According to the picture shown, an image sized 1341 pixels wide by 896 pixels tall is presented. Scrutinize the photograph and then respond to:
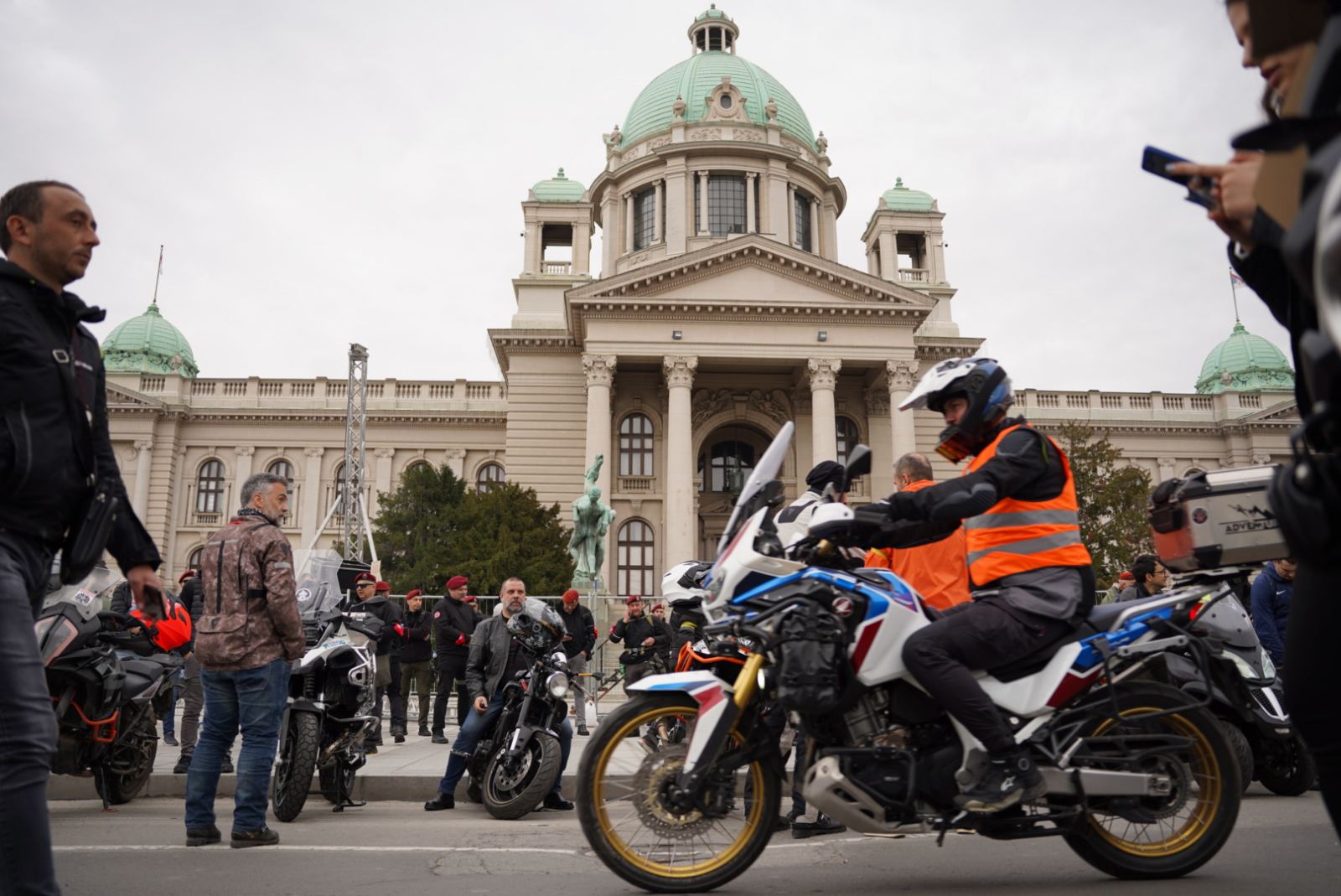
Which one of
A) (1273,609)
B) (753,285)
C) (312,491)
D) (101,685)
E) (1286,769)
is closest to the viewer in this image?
(101,685)

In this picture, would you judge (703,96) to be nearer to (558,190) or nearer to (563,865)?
(558,190)

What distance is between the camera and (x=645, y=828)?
370 centimetres

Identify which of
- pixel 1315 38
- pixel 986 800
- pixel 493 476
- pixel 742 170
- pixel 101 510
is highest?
pixel 742 170

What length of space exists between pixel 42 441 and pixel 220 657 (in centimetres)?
287

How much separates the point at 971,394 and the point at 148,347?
55888 mm

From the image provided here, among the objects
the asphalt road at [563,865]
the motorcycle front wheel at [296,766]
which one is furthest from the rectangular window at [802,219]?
the asphalt road at [563,865]

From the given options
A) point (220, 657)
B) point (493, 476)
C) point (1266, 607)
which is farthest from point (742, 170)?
point (220, 657)

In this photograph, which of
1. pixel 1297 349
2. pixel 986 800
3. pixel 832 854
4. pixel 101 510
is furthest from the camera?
pixel 832 854

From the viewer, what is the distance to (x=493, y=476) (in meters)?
48.4

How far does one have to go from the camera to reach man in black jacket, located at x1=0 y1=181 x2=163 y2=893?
242cm

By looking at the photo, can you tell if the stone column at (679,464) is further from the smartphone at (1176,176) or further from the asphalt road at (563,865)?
the smartphone at (1176,176)

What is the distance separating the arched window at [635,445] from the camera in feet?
124

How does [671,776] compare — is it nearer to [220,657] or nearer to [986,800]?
[986,800]

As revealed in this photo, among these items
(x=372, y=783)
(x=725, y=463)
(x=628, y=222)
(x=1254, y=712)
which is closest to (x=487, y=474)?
(x=628, y=222)
